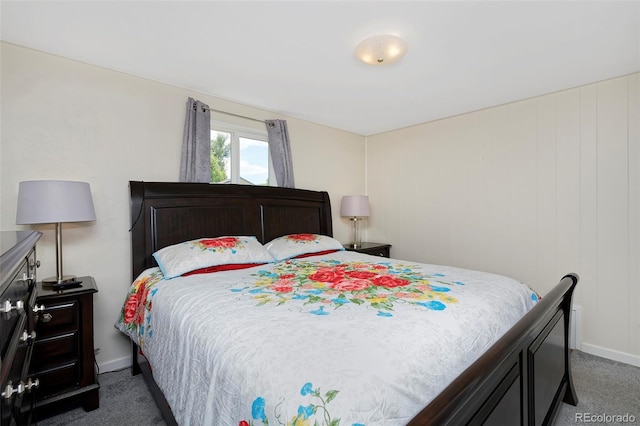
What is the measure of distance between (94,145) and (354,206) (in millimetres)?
2685

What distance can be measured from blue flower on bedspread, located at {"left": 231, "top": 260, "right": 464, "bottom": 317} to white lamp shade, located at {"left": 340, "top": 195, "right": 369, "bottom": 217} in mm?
1552

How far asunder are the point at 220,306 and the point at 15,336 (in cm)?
68

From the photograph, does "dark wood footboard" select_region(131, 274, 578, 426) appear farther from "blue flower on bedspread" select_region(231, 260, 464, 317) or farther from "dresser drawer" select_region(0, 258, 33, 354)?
"dresser drawer" select_region(0, 258, 33, 354)

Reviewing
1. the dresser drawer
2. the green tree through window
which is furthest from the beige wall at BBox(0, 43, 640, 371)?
the dresser drawer

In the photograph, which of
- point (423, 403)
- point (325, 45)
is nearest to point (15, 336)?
point (423, 403)

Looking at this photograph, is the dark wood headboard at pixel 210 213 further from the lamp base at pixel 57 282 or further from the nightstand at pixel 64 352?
the nightstand at pixel 64 352

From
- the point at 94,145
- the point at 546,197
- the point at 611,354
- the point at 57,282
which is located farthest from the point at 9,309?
the point at 611,354

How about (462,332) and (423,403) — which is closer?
(423,403)

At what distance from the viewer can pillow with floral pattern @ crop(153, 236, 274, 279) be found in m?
2.10

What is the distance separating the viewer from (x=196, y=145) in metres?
2.74

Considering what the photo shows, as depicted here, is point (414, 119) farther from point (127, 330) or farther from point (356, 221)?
point (127, 330)

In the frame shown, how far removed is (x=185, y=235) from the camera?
2.61 metres

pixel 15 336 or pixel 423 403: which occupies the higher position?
pixel 15 336

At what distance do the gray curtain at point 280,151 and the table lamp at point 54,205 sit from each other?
1.76 m
